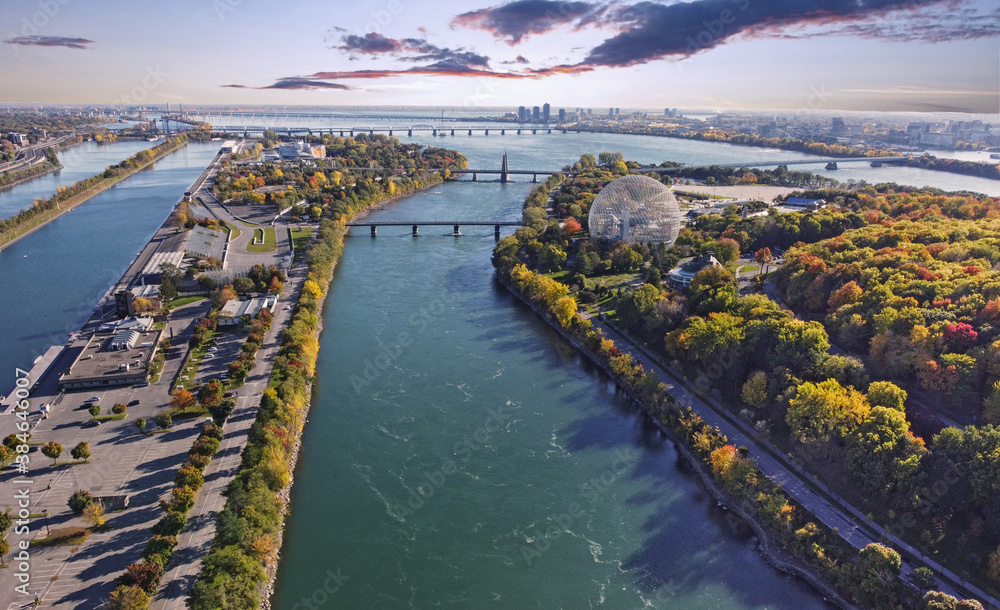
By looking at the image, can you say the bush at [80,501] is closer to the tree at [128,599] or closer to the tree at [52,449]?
the tree at [52,449]

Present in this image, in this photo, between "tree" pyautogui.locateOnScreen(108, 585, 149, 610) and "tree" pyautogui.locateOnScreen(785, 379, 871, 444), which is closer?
"tree" pyautogui.locateOnScreen(108, 585, 149, 610)

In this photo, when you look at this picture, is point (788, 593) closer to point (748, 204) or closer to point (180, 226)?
point (748, 204)

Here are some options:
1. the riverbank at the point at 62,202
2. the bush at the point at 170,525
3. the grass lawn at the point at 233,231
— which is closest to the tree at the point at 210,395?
the bush at the point at 170,525

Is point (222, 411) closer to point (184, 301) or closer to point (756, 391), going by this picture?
point (184, 301)

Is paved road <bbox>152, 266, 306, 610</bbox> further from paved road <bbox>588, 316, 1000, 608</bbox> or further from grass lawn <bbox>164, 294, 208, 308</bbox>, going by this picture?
paved road <bbox>588, 316, 1000, 608</bbox>

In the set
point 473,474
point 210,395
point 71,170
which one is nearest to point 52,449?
point 210,395

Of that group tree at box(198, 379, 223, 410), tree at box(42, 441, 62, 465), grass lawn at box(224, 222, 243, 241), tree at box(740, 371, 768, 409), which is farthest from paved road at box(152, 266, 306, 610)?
grass lawn at box(224, 222, 243, 241)

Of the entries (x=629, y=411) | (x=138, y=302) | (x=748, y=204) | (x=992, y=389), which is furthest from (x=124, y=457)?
(x=748, y=204)
